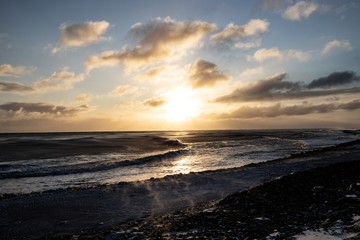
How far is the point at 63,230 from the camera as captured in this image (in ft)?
33.7

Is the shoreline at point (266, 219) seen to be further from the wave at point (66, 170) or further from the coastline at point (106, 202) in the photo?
the wave at point (66, 170)

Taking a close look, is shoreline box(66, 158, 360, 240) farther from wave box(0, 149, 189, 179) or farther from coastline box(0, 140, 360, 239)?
wave box(0, 149, 189, 179)

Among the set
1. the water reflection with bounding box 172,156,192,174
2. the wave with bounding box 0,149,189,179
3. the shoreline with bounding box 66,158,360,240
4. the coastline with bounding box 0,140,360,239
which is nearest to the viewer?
the shoreline with bounding box 66,158,360,240

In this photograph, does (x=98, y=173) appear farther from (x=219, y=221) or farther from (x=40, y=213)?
(x=219, y=221)

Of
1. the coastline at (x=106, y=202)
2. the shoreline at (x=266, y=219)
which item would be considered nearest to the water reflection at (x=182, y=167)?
the coastline at (x=106, y=202)

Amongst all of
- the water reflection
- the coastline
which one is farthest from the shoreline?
the water reflection

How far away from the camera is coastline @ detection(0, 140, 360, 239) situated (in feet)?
35.6

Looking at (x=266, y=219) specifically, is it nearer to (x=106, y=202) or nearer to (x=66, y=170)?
(x=106, y=202)

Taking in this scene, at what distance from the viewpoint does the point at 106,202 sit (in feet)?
45.2

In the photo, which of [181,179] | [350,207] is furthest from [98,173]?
[350,207]

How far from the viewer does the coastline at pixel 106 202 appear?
35.6 feet

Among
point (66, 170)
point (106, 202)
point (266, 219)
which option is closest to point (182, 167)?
point (66, 170)

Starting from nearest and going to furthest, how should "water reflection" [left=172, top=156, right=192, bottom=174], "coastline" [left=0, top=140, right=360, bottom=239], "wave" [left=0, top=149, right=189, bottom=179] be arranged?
"coastline" [left=0, top=140, right=360, bottom=239] < "wave" [left=0, top=149, right=189, bottom=179] < "water reflection" [left=172, top=156, right=192, bottom=174]

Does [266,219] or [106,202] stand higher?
[266,219]
